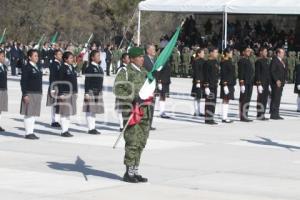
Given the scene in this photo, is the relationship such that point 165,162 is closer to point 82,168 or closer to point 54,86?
point 82,168

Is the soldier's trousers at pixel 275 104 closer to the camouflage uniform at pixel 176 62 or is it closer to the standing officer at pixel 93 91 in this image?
the standing officer at pixel 93 91

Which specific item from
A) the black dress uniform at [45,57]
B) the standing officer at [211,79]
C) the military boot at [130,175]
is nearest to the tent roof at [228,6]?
the black dress uniform at [45,57]

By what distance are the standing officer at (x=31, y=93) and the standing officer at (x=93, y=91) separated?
114cm

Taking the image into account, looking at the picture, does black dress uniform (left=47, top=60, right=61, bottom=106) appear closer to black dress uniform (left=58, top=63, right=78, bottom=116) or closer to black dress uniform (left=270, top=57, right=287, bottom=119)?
black dress uniform (left=58, top=63, right=78, bottom=116)

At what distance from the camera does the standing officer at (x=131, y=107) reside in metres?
11.7

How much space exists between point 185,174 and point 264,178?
3.51 feet

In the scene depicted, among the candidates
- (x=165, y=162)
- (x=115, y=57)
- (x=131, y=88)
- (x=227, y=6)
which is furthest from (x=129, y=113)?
(x=115, y=57)

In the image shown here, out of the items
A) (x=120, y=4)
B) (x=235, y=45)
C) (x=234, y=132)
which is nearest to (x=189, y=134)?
(x=234, y=132)

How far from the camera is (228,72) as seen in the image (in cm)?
2116

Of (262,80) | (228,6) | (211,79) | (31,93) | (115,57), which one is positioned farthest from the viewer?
(115,57)

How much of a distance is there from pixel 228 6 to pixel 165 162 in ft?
67.4

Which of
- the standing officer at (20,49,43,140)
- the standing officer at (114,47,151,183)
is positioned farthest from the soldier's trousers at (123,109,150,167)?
the standing officer at (20,49,43,140)

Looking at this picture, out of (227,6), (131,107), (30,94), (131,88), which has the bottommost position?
(30,94)

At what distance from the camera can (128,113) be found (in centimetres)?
Answer: 1173
